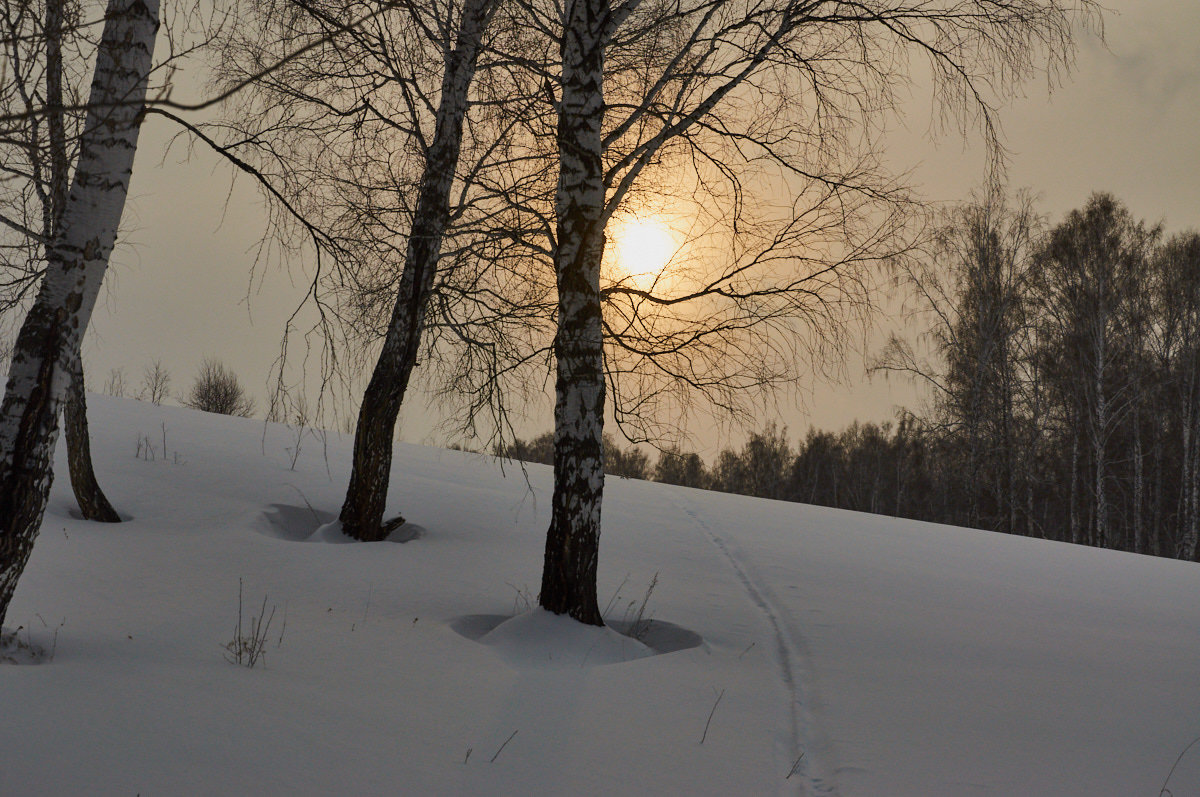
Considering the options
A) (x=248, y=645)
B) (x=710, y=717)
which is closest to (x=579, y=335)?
(x=710, y=717)

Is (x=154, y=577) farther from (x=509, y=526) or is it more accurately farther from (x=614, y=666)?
(x=509, y=526)

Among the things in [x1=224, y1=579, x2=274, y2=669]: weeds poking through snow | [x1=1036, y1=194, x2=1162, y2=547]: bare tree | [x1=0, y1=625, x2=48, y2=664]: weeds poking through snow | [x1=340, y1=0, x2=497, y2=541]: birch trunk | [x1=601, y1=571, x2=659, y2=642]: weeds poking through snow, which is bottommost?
[x1=0, y1=625, x2=48, y2=664]: weeds poking through snow

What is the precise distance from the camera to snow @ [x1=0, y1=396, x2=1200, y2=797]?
3.34 meters

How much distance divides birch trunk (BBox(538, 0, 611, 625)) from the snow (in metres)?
0.38

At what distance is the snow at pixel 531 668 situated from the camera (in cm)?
334

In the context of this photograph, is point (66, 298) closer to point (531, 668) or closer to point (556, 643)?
point (531, 668)

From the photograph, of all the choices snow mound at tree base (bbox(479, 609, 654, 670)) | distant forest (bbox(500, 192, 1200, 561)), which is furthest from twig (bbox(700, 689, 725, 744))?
distant forest (bbox(500, 192, 1200, 561))

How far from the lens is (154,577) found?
5555 mm

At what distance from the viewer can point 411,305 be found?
736 centimetres

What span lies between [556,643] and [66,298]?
3.19 metres

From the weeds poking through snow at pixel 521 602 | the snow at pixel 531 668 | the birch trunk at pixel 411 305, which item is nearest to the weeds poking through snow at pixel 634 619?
the snow at pixel 531 668

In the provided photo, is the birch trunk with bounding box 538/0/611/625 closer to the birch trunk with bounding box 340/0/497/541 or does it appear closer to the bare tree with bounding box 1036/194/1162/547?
the birch trunk with bounding box 340/0/497/541

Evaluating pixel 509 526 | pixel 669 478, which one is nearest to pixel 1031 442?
pixel 509 526

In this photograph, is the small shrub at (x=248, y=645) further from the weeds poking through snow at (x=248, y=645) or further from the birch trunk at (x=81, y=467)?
the birch trunk at (x=81, y=467)
